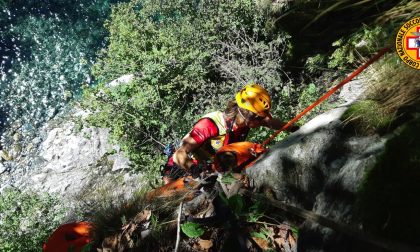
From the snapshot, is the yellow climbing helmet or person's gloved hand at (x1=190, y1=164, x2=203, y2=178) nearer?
person's gloved hand at (x1=190, y1=164, x2=203, y2=178)

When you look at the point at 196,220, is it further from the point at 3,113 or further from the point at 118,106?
the point at 3,113

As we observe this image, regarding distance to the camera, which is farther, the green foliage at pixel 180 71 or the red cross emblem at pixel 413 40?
the green foliage at pixel 180 71

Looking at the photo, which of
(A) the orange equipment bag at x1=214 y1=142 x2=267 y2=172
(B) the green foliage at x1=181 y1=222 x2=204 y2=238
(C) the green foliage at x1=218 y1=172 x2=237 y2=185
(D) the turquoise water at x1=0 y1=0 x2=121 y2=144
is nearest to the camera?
(B) the green foliage at x1=181 y1=222 x2=204 y2=238

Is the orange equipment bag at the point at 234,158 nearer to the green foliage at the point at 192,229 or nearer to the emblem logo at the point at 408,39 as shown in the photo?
the green foliage at the point at 192,229

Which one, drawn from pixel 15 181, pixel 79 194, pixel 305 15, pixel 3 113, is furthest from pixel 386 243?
pixel 3 113

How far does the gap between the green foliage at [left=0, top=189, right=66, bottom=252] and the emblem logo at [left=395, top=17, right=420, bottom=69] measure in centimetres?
670

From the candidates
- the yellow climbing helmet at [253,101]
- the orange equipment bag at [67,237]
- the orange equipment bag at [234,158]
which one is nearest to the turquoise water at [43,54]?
the orange equipment bag at [67,237]

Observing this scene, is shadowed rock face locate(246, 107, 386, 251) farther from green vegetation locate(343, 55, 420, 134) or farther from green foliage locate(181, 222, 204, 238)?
green foliage locate(181, 222, 204, 238)

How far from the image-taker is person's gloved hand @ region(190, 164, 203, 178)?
4039 millimetres

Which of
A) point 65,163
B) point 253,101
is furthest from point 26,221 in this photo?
point 253,101

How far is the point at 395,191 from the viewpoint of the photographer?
182cm

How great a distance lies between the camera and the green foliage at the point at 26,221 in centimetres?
670

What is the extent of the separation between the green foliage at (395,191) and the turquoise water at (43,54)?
12.2 meters

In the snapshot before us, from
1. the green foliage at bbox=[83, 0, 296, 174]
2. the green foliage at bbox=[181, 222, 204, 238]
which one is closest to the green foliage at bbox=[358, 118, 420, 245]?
the green foliage at bbox=[181, 222, 204, 238]
